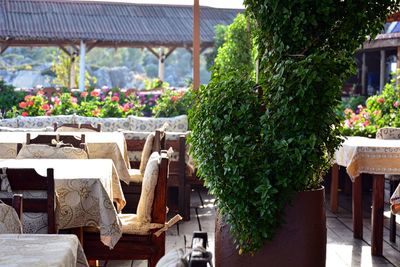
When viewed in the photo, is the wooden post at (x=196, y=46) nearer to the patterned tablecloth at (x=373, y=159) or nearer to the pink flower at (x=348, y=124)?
the pink flower at (x=348, y=124)

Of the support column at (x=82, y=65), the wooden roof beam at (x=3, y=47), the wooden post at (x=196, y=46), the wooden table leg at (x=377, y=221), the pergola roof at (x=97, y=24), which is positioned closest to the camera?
the wooden table leg at (x=377, y=221)

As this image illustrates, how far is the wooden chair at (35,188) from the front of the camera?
13.6ft

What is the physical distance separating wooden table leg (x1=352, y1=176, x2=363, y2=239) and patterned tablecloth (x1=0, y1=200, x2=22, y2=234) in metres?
4.16

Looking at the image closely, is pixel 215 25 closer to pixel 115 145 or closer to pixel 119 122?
pixel 119 122

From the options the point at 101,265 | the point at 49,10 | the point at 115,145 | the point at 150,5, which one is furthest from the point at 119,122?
the point at 150,5

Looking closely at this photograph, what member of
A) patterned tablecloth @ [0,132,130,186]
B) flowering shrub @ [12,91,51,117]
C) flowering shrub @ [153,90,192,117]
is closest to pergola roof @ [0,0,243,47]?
flowering shrub @ [12,91,51,117]

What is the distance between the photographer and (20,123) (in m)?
10.1

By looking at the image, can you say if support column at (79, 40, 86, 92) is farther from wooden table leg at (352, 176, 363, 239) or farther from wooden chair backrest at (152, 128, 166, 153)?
wooden table leg at (352, 176, 363, 239)

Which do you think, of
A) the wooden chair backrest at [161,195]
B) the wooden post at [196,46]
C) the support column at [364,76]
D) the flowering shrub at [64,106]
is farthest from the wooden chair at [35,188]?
the support column at [364,76]

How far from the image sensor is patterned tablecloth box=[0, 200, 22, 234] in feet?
11.2

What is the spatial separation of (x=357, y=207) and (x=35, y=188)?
3.82 meters

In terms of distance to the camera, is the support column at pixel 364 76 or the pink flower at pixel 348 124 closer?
the pink flower at pixel 348 124

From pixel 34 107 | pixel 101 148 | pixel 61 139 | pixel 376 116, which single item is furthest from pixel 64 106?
pixel 61 139

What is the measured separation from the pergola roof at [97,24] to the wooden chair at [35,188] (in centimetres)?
1908
